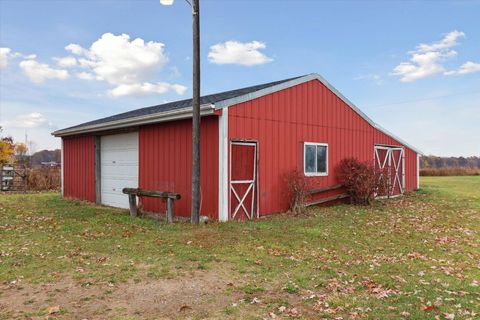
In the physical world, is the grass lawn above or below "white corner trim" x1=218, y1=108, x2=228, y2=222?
below

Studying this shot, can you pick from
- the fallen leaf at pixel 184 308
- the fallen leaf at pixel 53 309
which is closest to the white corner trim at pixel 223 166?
the fallen leaf at pixel 184 308

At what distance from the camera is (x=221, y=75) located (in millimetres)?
16078

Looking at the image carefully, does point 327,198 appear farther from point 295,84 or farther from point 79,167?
point 79,167

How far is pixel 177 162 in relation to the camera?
10.2 m

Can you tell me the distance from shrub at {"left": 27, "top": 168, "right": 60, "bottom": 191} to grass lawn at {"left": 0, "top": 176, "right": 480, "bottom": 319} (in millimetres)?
11989

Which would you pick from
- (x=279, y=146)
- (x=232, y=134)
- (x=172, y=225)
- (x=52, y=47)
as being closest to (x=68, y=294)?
(x=172, y=225)

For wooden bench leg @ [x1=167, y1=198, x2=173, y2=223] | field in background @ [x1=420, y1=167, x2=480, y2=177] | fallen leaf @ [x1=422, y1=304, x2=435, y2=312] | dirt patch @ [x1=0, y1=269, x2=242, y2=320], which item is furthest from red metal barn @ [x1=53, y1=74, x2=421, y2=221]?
field in background @ [x1=420, y1=167, x2=480, y2=177]

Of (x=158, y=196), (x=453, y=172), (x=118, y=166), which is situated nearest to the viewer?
(x=158, y=196)

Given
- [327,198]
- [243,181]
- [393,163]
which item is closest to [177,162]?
[243,181]

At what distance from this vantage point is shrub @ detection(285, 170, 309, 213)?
10.5 meters

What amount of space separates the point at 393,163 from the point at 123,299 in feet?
48.0

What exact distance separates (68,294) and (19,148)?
3719 cm

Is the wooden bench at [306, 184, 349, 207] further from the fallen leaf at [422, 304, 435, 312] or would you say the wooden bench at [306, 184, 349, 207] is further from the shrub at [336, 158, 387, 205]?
the fallen leaf at [422, 304, 435, 312]

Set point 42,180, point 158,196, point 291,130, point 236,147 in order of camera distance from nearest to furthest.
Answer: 1. point 158,196
2. point 236,147
3. point 291,130
4. point 42,180
